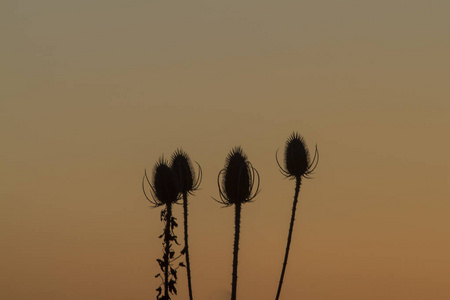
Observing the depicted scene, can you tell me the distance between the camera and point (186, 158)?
34.8 m

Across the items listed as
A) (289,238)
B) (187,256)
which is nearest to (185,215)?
(187,256)

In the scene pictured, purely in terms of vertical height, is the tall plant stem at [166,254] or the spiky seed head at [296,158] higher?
the spiky seed head at [296,158]

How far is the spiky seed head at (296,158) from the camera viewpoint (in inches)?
1351

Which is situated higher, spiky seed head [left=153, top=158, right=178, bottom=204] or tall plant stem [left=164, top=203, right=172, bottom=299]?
spiky seed head [left=153, top=158, right=178, bottom=204]

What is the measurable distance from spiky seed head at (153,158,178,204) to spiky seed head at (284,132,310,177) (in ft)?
12.1

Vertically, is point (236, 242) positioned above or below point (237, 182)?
below

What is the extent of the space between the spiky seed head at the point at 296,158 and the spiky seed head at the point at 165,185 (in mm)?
3701

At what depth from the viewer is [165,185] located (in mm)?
33031

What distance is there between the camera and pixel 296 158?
34.4m

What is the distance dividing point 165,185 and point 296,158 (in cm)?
424

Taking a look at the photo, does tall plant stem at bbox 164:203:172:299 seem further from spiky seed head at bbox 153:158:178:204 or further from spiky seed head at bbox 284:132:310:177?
spiky seed head at bbox 284:132:310:177

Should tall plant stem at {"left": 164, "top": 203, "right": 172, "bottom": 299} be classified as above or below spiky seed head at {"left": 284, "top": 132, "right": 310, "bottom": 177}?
A: below

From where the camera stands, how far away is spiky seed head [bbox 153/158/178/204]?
33062 millimetres

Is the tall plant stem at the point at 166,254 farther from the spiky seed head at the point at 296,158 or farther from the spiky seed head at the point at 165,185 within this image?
the spiky seed head at the point at 296,158
